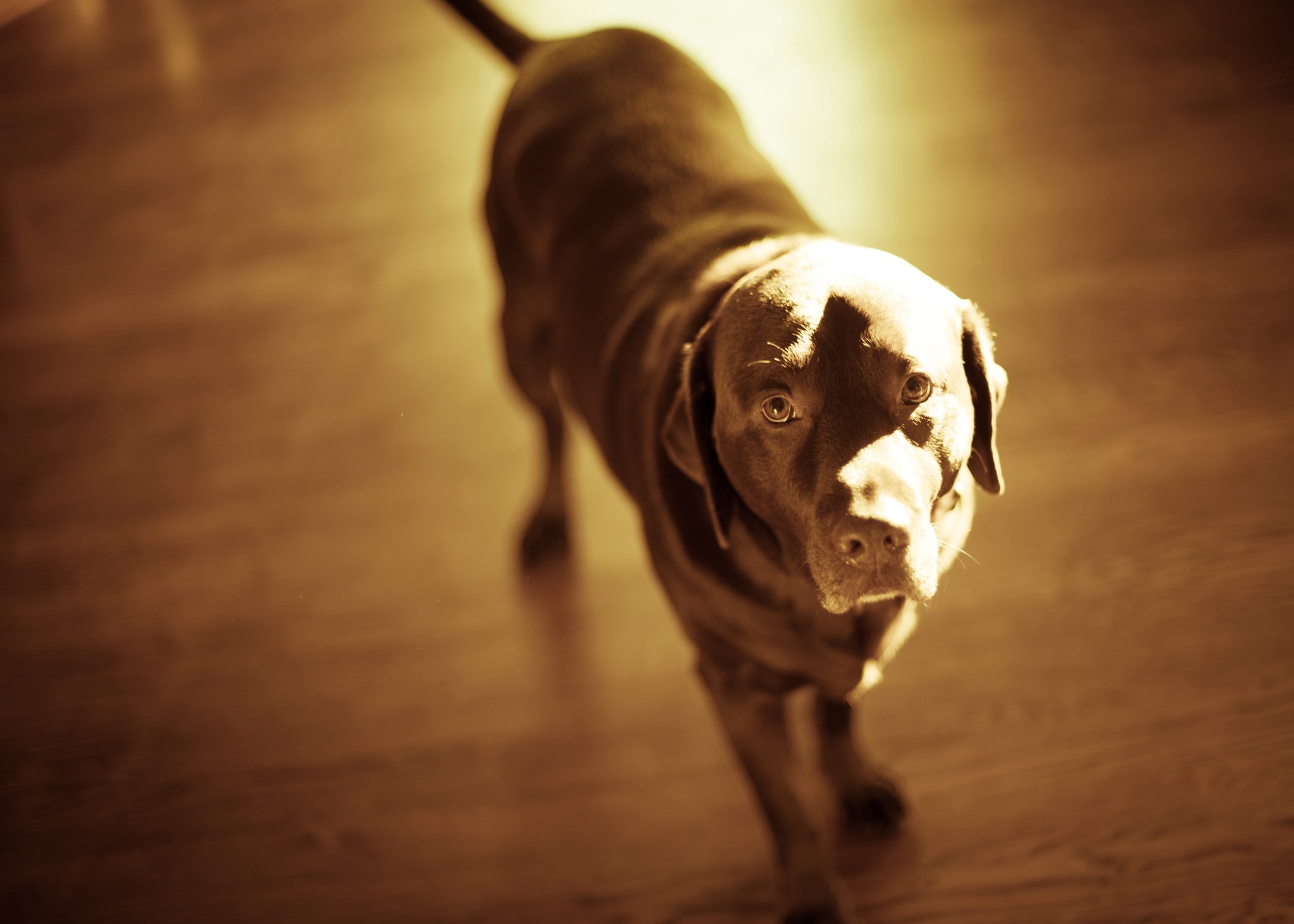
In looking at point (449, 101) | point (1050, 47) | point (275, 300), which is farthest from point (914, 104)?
point (275, 300)

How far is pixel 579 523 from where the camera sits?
7.47 ft

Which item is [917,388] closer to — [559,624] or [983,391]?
[983,391]

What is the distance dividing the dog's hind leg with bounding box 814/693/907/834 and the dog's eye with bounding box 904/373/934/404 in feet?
2.38

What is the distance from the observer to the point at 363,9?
3865 mm

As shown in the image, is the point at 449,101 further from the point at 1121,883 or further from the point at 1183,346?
the point at 1121,883

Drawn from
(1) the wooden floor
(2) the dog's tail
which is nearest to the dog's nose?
(1) the wooden floor

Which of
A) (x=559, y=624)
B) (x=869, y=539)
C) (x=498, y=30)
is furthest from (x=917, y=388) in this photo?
(x=498, y=30)

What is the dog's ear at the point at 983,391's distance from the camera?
121 cm

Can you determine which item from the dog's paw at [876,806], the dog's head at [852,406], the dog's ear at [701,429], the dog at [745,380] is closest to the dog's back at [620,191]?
the dog at [745,380]

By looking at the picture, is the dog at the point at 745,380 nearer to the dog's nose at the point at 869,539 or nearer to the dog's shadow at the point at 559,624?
the dog's nose at the point at 869,539

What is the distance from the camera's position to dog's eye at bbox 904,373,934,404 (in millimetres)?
1124

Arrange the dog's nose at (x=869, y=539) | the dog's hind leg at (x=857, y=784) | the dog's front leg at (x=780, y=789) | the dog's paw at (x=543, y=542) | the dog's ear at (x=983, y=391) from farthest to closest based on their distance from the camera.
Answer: the dog's paw at (x=543, y=542) → the dog's hind leg at (x=857, y=784) → the dog's front leg at (x=780, y=789) → the dog's ear at (x=983, y=391) → the dog's nose at (x=869, y=539)

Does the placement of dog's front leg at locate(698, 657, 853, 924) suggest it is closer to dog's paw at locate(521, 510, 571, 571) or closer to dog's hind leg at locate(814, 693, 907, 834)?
dog's hind leg at locate(814, 693, 907, 834)

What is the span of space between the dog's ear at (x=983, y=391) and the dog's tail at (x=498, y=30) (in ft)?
3.82
